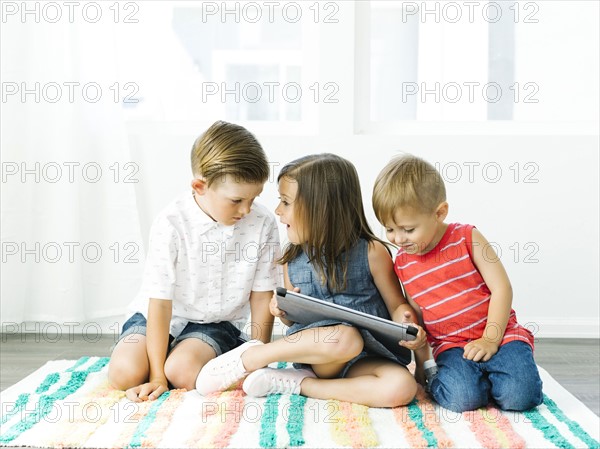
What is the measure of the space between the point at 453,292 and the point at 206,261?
20.2 inches

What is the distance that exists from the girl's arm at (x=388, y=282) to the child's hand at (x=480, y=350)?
5.0 inches

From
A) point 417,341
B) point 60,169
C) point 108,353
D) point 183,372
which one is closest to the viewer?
point 417,341

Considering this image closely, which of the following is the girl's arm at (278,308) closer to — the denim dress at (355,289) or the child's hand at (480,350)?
the denim dress at (355,289)

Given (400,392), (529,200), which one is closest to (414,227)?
(400,392)

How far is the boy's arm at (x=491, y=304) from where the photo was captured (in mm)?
1388

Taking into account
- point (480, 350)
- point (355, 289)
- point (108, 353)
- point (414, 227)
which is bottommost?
point (108, 353)

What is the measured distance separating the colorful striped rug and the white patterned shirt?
201 millimetres

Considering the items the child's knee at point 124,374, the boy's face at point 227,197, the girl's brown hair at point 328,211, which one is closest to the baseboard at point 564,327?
the girl's brown hair at point 328,211

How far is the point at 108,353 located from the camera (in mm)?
1946

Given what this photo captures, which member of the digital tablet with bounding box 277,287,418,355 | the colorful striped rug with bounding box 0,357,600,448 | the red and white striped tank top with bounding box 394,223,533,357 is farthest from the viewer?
the red and white striped tank top with bounding box 394,223,533,357

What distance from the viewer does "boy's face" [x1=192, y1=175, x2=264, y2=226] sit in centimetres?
146

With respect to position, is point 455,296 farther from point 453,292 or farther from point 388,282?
point 388,282

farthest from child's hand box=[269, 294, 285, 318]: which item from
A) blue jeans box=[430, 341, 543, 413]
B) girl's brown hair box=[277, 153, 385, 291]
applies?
blue jeans box=[430, 341, 543, 413]

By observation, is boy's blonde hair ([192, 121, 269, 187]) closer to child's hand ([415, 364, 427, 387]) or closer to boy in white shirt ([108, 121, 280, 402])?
boy in white shirt ([108, 121, 280, 402])
